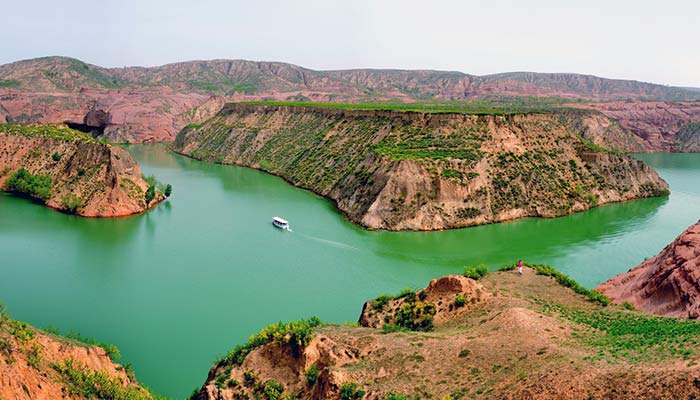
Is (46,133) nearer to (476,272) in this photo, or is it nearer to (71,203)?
(71,203)

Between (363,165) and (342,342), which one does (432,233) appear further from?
(342,342)

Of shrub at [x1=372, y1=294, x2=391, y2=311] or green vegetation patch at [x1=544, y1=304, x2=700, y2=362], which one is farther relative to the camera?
shrub at [x1=372, y1=294, x2=391, y2=311]

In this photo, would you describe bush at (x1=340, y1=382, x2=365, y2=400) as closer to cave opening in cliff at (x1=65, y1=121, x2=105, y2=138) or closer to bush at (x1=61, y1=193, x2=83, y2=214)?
bush at (x1=61, y1=193, x2=83, y2=214)

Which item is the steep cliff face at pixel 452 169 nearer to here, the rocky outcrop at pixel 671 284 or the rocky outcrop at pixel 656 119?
the rocky outcrop at pixel 671 284

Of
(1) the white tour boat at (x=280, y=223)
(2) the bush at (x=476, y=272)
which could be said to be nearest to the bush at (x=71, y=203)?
(1) the white tour boat at (x=280, y=223)

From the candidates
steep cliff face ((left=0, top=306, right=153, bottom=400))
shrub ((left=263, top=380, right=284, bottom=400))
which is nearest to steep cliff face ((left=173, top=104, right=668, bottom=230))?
shrub ((left=263, top=380, right=284, bottom=400))

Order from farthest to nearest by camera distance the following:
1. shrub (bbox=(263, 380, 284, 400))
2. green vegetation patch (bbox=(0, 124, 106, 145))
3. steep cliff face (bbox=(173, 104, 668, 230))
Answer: green vegetation patch (bbox=(0, 124, 106, 145))
steep cliff face (bbox=(173, 104, 668, 230))
shrub (bbox=(263, 380, 284, 400))

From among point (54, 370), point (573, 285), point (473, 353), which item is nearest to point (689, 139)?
point (573, 285)
